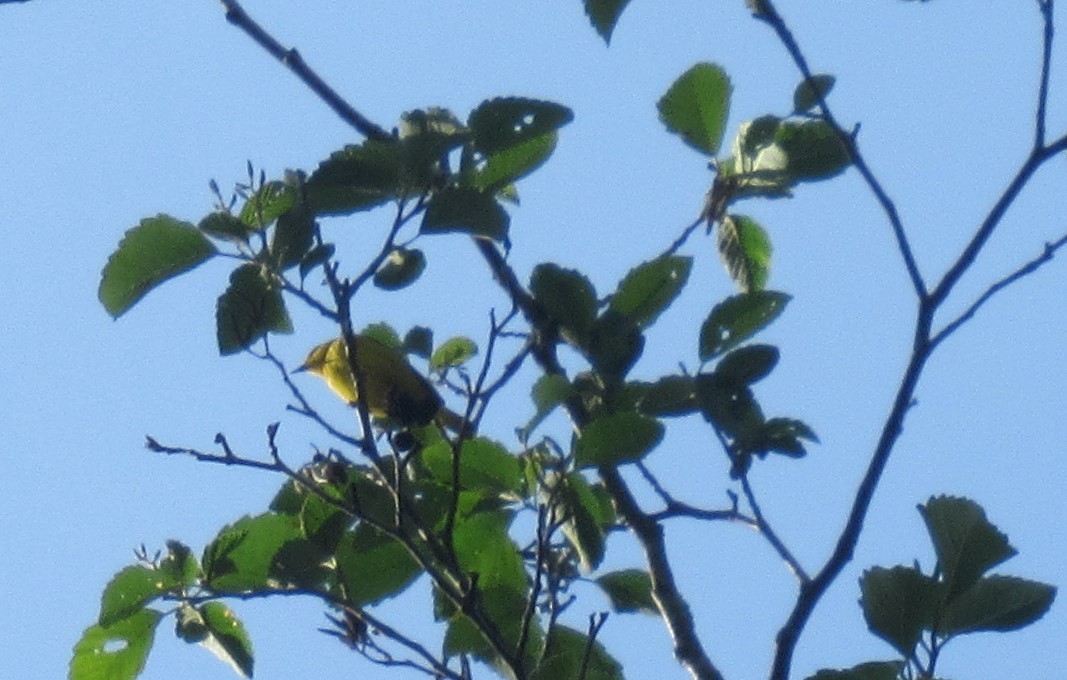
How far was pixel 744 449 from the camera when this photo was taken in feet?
8.79

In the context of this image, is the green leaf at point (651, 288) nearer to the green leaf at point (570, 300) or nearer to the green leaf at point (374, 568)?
the green leaf at point (570, 300)

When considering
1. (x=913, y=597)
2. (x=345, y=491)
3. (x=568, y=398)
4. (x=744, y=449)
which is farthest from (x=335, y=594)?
(x=913, y=597)

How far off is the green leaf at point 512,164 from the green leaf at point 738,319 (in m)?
0.40

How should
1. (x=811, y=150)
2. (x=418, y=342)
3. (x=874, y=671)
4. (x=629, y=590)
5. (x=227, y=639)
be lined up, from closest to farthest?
(x=874, y=671) → (x=811, y=150) → (x=227, y=639) → (x=629, y=590) → (x=418, y=342)

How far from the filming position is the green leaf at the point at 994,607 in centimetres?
261

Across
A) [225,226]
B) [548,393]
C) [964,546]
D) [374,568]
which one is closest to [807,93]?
[548,393]

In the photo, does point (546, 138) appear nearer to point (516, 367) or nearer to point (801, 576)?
point (516, 367)

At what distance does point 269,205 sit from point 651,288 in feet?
2.18

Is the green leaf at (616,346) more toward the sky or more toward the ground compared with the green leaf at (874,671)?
more toward the sky

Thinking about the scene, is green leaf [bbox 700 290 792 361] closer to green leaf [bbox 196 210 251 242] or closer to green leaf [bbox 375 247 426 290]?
green leaf [bbox 375 247 426 290]

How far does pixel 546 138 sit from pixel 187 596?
1.08 metres

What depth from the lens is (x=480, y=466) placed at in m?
2.84

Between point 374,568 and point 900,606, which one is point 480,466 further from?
point 900,606

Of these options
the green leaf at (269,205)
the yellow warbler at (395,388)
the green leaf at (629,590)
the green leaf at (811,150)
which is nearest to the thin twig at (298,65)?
the green leaf at (269,205)
